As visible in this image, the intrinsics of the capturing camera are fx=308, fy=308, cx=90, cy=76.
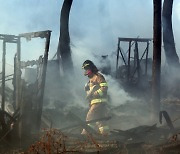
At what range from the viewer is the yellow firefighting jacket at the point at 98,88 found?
8026mm

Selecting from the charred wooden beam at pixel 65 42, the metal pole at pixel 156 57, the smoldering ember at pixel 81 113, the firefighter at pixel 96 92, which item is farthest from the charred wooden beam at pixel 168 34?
the firefighter at pixel 96 92

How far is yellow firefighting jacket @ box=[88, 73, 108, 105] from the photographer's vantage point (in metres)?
8.03

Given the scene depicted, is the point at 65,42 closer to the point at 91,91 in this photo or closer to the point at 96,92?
the point at 91,91

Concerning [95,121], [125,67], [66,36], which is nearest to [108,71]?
[125,67]

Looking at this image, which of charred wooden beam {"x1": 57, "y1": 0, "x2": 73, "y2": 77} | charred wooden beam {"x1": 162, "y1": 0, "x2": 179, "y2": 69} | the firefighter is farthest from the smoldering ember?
charred wooden beam {"x1": 162, "y1": 0, "x2": 179, "y2": 69}

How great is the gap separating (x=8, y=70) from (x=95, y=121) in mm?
11598

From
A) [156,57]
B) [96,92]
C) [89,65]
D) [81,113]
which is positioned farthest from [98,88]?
[81,113]

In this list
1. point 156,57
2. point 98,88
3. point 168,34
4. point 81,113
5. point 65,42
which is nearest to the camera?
point 98,88

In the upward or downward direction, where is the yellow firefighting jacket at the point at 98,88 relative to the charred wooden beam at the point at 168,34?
downward

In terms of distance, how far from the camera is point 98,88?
26.9 feet

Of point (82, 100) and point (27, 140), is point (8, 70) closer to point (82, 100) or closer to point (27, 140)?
point (82, 100)

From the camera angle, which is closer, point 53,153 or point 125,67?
point 53,153

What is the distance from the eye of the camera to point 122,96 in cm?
1518

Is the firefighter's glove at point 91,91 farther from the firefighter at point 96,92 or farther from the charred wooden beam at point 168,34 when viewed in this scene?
the charred wooden beam at point 168,34
